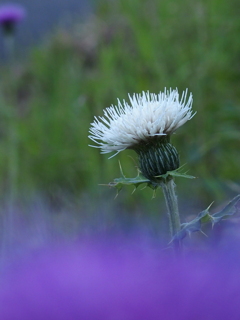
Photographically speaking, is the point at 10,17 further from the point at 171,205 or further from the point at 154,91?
the point at 171,205

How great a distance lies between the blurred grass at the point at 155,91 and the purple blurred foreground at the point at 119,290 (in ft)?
5.05

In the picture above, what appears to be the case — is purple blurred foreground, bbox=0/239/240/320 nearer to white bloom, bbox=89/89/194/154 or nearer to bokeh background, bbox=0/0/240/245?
white bloom, bbox=89/89/194/154

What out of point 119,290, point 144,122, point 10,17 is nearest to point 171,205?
point 144,122

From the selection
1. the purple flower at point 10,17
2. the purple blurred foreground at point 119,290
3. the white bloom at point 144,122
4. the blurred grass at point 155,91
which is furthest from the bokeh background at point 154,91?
the purple blurred foreground at point 119,290

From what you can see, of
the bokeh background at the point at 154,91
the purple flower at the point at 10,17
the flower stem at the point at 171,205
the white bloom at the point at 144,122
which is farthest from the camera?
the purple flower at the point at 10,17

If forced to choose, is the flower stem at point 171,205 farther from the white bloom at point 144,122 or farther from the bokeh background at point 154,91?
the bokeh background at point 154,91

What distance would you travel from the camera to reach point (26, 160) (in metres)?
2.53

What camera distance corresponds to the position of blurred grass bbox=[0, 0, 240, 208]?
6.67 ft

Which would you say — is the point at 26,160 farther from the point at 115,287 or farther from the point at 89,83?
the point at 115,287

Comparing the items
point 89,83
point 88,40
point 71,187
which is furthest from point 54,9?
point 71,187

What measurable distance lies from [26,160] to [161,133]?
1.98 metres

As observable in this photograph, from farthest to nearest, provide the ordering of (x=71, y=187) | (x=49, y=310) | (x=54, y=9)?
(x=54, y=9) < (x=71, y=187) < (x=49, y=310)

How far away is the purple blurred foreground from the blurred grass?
1.54m

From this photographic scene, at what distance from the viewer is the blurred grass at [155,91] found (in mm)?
2033
